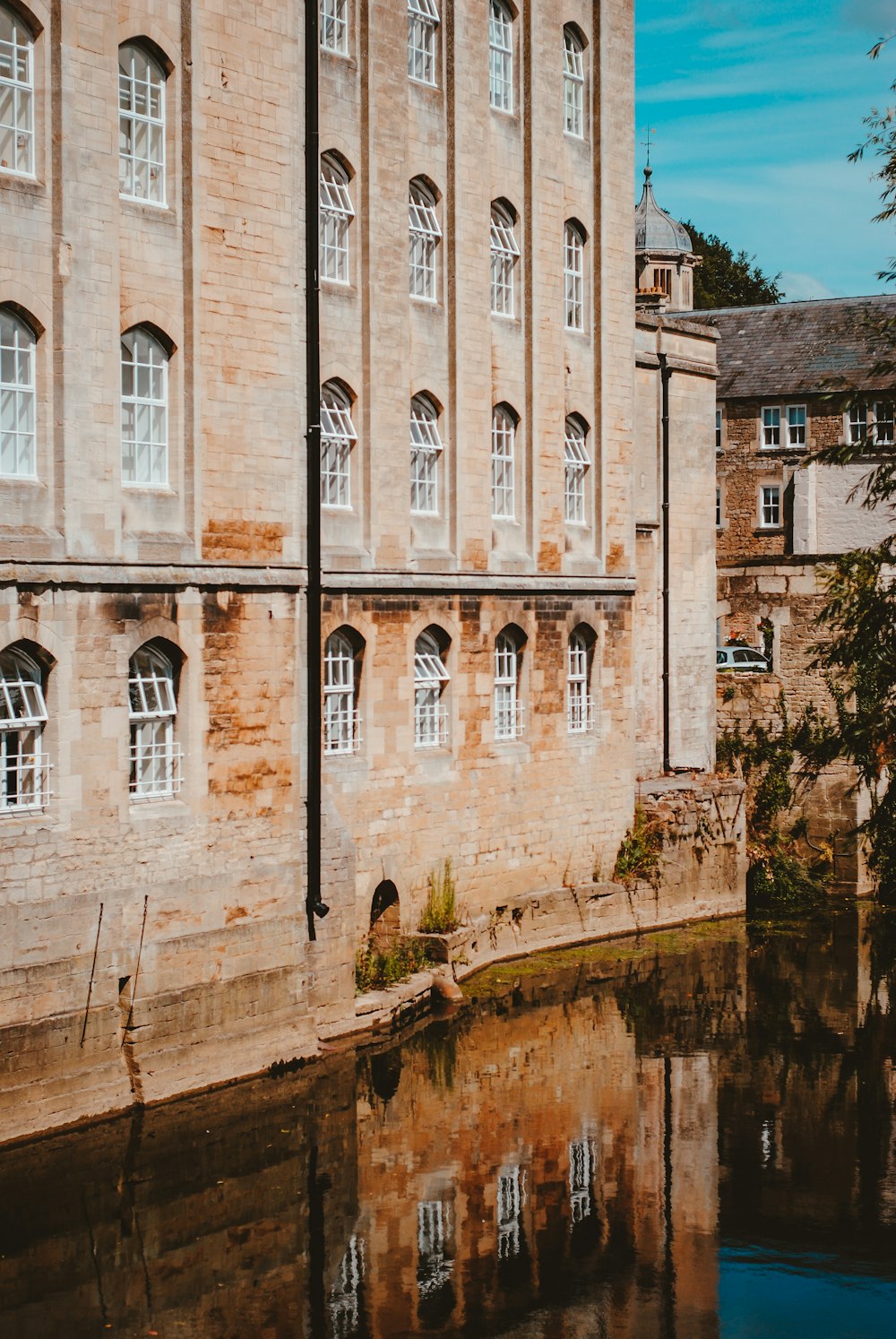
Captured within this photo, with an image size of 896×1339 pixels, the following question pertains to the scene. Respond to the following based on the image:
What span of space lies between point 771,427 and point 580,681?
22590mm

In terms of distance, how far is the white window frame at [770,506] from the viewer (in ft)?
161

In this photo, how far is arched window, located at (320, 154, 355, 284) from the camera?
22516 mm

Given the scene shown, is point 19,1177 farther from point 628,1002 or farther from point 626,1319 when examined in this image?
point 628,1002

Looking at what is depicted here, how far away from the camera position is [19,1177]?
16.3 metres

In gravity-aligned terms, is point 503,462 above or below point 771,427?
below

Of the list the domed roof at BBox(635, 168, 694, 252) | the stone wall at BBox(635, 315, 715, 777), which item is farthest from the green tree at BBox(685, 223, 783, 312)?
the stone wall at BBox(635, 315, 715, 777)

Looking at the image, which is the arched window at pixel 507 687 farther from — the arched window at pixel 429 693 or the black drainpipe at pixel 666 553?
the black drainpipe at pixel 666 553

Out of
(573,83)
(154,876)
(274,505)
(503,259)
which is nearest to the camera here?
(154,876)

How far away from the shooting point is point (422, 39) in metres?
24.7

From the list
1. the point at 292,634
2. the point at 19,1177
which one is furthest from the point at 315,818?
the point at 19,1177

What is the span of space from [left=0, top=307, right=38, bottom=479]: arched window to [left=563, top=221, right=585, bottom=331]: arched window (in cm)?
1195

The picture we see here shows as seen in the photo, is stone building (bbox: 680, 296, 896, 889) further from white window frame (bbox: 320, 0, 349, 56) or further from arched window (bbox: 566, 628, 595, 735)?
white window frame (bbox: 320, 0, 349, 56)

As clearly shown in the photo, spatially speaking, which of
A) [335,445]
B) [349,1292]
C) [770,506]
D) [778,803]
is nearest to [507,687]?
[335,445]

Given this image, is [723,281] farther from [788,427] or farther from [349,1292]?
[349,1292]
